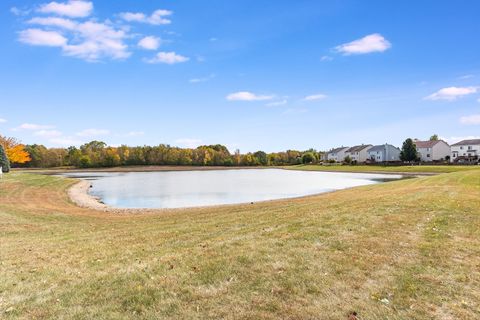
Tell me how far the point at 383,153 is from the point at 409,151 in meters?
25.4

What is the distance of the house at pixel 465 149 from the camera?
4094 inches

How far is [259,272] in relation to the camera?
693 cm

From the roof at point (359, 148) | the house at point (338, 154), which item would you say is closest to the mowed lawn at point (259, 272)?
the roof at point (359, 148)

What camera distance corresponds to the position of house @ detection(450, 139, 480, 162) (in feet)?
341

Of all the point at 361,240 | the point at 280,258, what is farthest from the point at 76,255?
the point at 361,240

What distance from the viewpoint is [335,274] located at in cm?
683

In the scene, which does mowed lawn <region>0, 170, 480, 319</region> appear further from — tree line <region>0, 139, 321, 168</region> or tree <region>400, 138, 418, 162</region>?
tree line <region>0, 139, 321, 168</region>

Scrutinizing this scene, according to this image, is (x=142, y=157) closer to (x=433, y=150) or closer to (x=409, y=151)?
(x=409, y=151)

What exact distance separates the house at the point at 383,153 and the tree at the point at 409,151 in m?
23.3

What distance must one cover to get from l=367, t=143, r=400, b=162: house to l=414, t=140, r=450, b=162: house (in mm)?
11537

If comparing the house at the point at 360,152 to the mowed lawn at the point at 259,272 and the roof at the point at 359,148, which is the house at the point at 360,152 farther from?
the mowed lawn at the point at 259,272

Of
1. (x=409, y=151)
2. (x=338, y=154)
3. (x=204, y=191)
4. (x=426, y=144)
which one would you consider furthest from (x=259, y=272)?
(x=338, y=154)

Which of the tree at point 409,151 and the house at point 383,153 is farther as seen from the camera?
the house at point 383,153

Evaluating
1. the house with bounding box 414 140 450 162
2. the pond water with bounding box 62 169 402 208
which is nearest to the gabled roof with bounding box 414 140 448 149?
the house with bounding box 414 140 450 162
